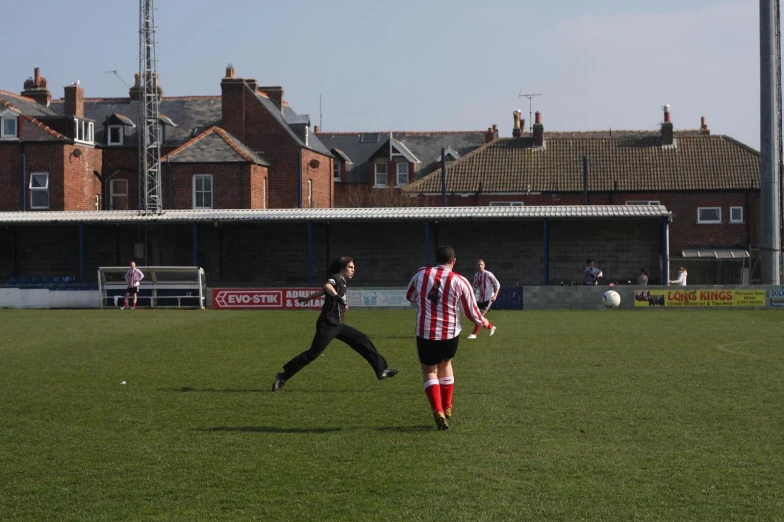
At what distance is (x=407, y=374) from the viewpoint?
1527 centimetres

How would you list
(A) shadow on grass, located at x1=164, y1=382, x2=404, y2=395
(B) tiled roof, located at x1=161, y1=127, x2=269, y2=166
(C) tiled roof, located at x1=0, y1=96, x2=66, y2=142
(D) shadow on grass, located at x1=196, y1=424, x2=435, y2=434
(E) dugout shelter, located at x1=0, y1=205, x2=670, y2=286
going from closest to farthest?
1. (D) shadow on grass, located at x1=196, y1=424, x2=435, y2=434
2. (A) shadow on grass, located at x1=164, y1=382, x2=404, y2=395
3. (E) dugout shelter, located at x1=0, y1=205, x2=670, y2=286
4. (C) tiled roof, located at x1=0, y1=96, x2=66, y2=142
5. (B) tiled roof, located at x1=161, y1=127, x2=269, y2=166

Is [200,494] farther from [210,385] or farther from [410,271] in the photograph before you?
[410,271]

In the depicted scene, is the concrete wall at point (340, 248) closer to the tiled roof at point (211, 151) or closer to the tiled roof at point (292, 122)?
the tiled roof at point (211, 151)

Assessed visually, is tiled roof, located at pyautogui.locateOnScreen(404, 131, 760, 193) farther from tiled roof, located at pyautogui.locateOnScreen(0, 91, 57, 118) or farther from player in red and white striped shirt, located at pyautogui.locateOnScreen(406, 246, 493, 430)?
player in red and white striped shirt, located at pyautogui.locateOnScreen(406, 246, 493, 430)

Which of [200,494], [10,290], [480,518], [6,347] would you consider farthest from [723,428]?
[10,290]

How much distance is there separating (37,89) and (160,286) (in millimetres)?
25690

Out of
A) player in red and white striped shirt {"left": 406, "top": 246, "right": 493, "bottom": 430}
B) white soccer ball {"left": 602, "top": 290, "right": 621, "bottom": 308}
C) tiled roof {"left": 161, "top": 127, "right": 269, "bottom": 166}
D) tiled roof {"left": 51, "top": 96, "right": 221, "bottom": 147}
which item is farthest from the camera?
tiled roof {"left": 51, "top": 96, "right": 221, "bottom": 147}

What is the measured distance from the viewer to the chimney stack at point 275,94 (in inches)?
2386

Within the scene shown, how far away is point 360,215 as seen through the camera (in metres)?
42.4

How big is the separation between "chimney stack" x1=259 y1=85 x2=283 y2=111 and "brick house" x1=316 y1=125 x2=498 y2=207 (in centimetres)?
945

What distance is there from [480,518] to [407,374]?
27.7ft

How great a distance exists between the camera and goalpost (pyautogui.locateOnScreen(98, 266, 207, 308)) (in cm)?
3959

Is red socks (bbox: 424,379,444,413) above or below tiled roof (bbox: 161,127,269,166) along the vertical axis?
below

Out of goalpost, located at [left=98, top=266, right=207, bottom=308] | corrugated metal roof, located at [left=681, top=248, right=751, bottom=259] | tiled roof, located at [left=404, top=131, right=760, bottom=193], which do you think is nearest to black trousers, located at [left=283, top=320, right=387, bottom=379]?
goalpost, located at [left=98, top=266, right=207, bottom=308]
